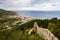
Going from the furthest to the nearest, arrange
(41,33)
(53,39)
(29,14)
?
(29,14), (41,33), (53,39)

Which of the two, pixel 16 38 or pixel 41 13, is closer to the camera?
pixel 16 38

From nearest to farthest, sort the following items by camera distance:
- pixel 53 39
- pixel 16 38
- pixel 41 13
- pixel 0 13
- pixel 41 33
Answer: pixel 53 39 → pixel 16 38 → pixel 41 33 → pixel 41 13 → pixel 0 13

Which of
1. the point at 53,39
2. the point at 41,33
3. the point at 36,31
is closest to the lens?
the point at 53,39

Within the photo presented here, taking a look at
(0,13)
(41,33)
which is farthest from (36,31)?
(0,13)

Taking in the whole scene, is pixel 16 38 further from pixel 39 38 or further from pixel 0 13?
pixel 0 13

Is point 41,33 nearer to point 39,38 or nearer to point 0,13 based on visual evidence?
point 39,38

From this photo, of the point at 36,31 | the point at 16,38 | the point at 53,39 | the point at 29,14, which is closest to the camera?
the point at 53,39

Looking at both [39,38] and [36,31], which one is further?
[36,31]

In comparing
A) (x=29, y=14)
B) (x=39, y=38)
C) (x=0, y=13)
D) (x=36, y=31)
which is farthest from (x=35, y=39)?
(x=0, y=13)

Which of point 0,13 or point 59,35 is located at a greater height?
point 59,35

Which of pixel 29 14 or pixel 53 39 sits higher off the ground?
pixel 53 39
